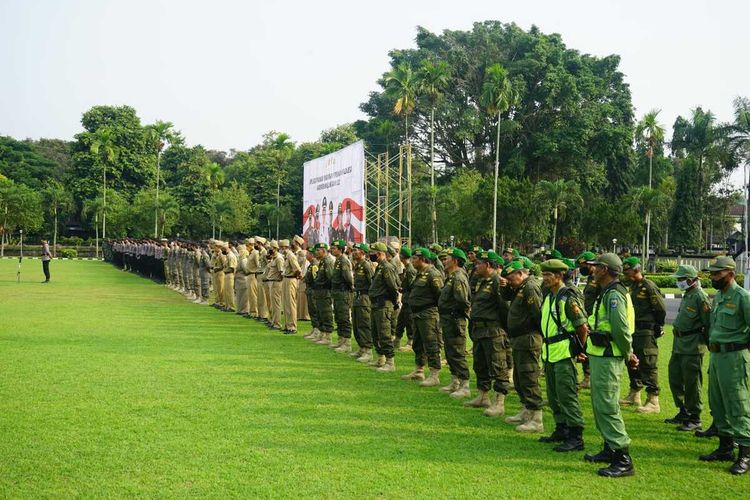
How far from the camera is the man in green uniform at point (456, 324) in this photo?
A: 27.2ft

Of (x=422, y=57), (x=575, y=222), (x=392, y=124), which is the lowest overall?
(x=575, y=222)

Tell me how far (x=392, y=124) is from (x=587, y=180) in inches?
555

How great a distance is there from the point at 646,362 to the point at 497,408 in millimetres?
1935

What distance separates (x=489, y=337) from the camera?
7.53 metres

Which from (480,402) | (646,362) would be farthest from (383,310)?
(646,362)

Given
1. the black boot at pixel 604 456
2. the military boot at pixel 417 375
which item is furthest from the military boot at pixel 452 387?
the black boot at pixel 604 456

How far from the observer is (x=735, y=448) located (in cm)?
644

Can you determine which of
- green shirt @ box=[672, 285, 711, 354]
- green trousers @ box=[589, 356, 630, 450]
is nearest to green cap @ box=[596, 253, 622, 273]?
green trousers @ box=[589, 356, 630, 450]

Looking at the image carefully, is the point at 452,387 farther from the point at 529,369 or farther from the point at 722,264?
the point at 722,264

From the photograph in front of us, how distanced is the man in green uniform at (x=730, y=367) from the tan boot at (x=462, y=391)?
9.53ft

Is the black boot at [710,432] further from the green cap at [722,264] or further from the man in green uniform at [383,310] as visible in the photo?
the man in green uniform at [383,310]

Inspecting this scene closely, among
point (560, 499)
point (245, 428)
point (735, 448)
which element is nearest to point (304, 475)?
point (245, 428)

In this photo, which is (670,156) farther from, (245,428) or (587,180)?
(245,428)

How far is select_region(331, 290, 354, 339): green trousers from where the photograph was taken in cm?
1157
